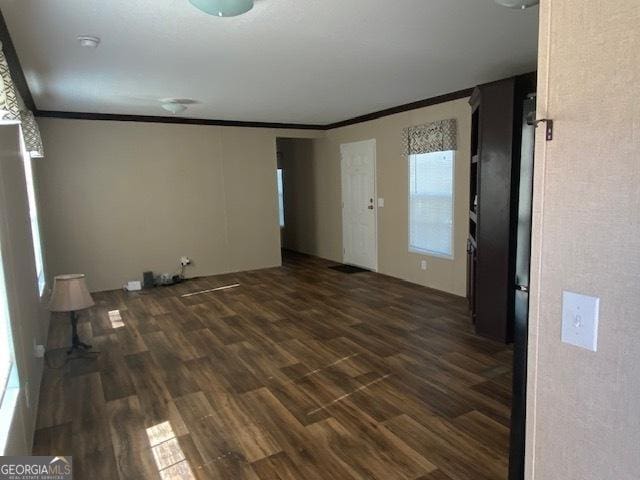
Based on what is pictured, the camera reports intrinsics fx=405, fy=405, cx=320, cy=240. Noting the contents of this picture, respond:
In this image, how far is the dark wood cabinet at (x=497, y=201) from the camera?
3303mm

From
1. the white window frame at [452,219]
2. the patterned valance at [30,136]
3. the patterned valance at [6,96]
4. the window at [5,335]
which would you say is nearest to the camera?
the window at [5,335]

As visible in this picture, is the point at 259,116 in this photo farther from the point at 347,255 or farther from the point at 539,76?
the point at 539,76

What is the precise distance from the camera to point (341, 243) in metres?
7.09

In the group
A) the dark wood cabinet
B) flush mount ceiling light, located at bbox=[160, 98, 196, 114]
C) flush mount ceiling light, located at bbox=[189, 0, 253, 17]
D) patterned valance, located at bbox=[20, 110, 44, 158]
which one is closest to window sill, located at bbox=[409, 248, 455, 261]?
the dark wood cabinet

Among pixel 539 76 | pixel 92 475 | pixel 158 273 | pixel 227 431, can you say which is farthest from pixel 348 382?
pixel 158 273

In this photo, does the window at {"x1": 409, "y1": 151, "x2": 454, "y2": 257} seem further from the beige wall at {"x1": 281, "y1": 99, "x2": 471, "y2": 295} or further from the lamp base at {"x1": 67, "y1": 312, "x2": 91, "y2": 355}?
the lamp base at {"x1": 67, "y1": 312, "x2": 91, "y2": 355}

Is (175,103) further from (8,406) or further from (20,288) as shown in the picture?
(8,406)

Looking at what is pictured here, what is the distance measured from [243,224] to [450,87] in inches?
149

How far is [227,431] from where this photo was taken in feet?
7.64

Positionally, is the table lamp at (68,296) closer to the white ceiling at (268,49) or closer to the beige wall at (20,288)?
the beige wall at (20,288)

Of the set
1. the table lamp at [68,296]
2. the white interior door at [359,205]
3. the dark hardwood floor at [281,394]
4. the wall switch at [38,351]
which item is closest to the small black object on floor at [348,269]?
the white interior door at [359,205]

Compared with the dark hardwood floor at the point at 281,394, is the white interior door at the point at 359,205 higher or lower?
higher

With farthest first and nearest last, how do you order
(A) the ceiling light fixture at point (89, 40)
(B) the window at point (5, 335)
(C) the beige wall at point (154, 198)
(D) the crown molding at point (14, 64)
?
(C) the beige wall at point (154, 198), (A) the ceiling light fixture at point (89, 40), (D) the crown molding at point (14, 64), (B) the window at point (5, 335)

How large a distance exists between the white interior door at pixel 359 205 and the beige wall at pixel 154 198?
1.18 metres
